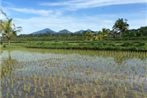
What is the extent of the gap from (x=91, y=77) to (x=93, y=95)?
276 centimetres

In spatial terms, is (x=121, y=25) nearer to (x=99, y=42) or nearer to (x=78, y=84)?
(x=99, y=42)

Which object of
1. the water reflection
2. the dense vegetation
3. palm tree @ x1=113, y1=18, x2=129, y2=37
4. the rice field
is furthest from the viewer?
palm tree @ x1=113, y1=18, x2=129, y2=37

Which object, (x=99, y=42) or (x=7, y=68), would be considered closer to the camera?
(x=7, y=68)

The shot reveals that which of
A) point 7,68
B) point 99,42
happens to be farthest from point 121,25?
point 7,68

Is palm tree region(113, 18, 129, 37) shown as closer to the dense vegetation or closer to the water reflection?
the dense vegetation

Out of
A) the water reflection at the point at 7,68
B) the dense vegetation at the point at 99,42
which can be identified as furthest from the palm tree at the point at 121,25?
the water reflection at the point at 7,68

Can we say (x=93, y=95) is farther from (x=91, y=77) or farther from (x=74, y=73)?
(x=74, y=73)

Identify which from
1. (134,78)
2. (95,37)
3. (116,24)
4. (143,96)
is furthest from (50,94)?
(116,24)

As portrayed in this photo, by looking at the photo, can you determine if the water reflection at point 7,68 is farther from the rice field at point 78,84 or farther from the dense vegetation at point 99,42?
the dense vegetation at point 99,42

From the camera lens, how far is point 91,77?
9.82 meters

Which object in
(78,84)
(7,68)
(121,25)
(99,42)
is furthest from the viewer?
(121,25)

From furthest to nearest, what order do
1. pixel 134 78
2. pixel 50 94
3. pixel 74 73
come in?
pixel 74 73
pixel 134 78
pixel 50 94

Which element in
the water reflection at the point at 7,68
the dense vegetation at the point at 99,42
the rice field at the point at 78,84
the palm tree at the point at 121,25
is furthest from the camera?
the palm tree at the point at 121,25

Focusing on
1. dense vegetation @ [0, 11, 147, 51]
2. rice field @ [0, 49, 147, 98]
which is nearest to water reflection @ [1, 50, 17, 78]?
rice field @ [0, 49, 147, 98]
